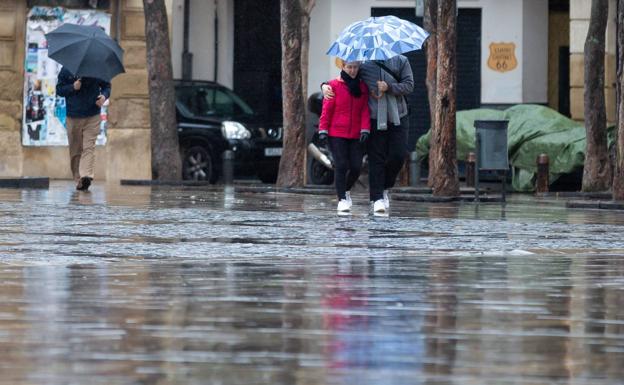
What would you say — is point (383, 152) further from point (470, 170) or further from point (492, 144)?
point (470, 170)

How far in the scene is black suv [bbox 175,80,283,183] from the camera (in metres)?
33.9

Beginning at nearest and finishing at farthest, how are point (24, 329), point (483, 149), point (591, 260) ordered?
point (24, 329) < point (591, 260) < point (483, 149)

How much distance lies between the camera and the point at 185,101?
113 ft

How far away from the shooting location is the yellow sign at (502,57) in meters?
38.6

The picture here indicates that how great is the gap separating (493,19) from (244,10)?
5.08 m

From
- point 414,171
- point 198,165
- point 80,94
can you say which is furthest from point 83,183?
point 198,165

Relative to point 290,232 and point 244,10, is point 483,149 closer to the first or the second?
point 290,232

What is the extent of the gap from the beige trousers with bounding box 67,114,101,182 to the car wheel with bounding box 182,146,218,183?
9.40m

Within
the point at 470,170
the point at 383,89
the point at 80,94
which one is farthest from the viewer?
the point at 470,170

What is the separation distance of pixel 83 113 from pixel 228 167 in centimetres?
870

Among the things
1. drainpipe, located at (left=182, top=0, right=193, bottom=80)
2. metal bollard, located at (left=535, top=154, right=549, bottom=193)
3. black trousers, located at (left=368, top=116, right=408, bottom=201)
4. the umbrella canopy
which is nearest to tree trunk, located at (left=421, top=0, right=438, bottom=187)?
metal bollard, located at (left=535, top=154, right=549, bottom=193)

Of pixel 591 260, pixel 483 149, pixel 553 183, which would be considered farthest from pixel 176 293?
pixel 553 183

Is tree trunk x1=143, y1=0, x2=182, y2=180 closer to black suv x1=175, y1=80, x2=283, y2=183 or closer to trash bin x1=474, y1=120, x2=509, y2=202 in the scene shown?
black suv x1=175, y1=80, x2=283, y2=183

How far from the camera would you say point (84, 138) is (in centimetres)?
2414
